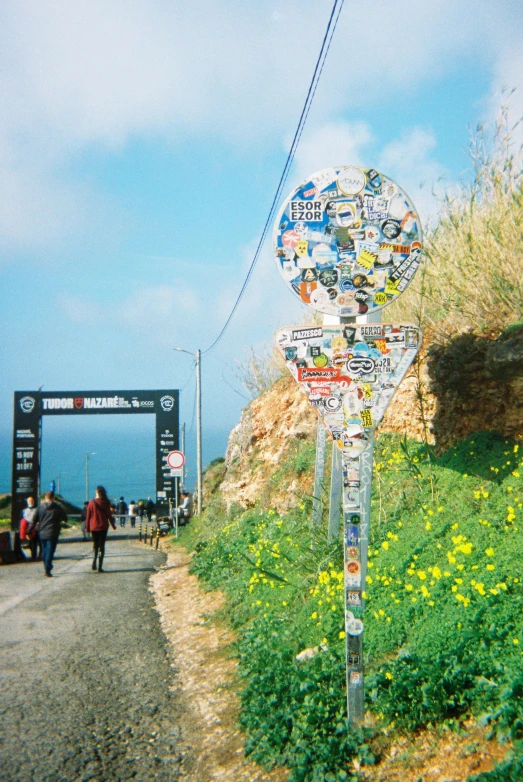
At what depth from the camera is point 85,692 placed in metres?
5.75

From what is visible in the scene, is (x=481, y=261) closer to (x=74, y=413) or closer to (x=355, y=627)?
(x=355, y=627)

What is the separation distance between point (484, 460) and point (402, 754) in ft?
13.3

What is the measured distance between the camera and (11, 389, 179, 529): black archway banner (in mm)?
29234

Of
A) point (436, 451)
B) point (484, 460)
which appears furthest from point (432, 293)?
point (484, 460)

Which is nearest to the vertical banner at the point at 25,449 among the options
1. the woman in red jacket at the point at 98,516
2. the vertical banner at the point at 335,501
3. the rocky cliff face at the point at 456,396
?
the woman in red jacket at the point at 98,516

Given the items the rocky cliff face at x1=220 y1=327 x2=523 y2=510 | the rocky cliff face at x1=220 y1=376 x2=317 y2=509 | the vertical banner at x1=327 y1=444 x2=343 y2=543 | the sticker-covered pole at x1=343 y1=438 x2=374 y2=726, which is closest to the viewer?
the sticker-covered pole at x1=343 y1=438 x2=374 y2=726

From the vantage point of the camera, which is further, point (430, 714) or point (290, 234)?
point (290, 234)

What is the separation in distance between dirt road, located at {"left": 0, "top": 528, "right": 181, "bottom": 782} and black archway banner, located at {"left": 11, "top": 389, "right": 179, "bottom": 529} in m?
19.8

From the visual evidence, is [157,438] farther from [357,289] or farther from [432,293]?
[357,289]

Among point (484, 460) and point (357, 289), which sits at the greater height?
point (357, 289)

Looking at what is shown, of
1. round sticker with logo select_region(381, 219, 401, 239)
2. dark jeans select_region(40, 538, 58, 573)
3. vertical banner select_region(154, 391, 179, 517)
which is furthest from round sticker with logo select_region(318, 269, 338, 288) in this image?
vertical banner select_region(154, 391, 179, 517)

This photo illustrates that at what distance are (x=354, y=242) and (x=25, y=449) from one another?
27.6 metres

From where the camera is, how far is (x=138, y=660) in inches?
268

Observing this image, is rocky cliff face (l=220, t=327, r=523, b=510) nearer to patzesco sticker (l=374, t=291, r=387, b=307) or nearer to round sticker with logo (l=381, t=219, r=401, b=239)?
patzesco sticker (l=374, t=291, r=387, b=307)
